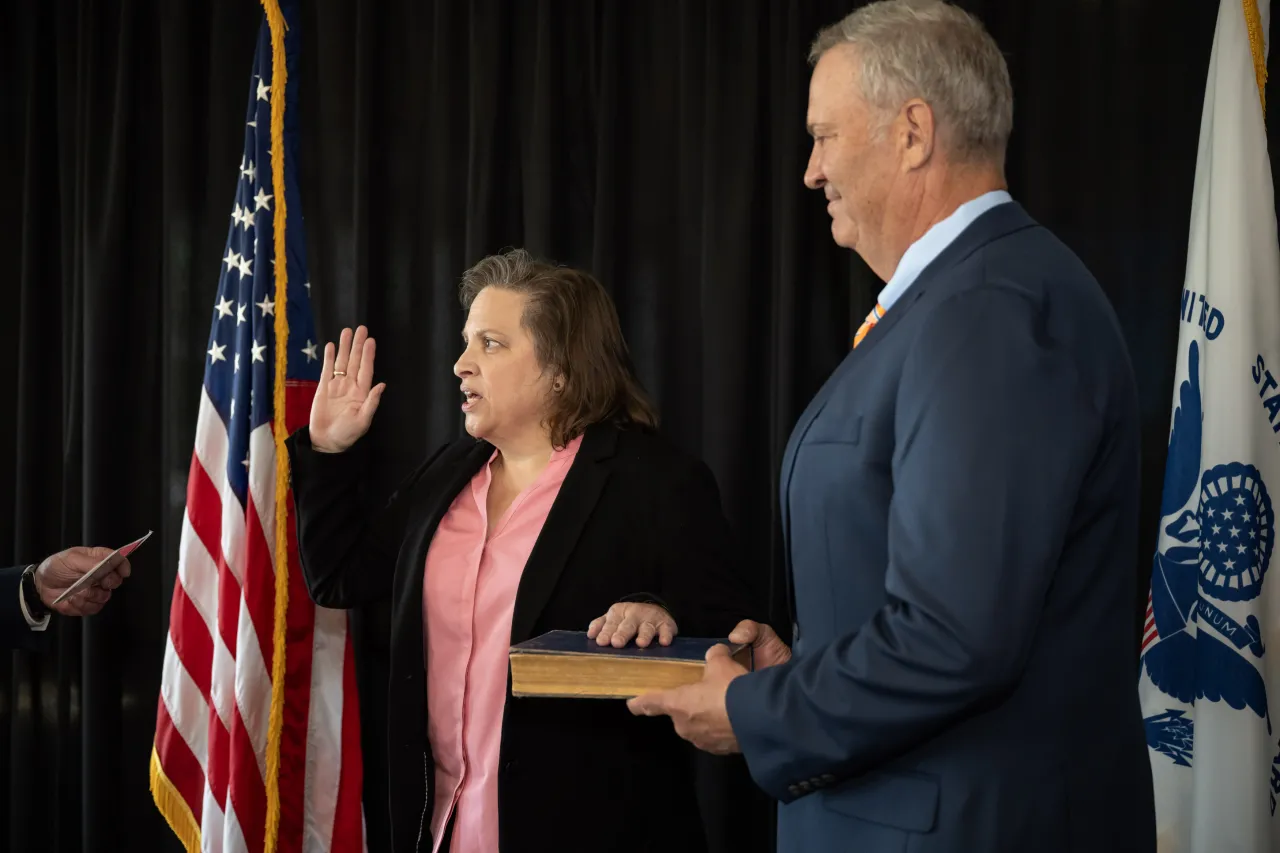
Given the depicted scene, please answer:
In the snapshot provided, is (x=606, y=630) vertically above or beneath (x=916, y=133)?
beneath

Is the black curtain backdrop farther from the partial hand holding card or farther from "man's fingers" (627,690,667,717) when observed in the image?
"man's fingers" (627,690,667,717)

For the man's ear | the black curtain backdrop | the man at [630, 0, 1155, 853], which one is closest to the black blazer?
the black curtain backdrop

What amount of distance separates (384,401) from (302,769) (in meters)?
→ 0.95

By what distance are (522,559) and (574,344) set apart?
1.47 ft

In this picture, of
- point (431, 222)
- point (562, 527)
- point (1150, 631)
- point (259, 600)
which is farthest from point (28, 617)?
point (1150, 631)

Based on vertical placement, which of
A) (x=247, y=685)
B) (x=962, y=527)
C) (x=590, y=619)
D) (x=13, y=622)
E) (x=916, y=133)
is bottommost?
(x=247, y=685)

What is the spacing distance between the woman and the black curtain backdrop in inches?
22.7

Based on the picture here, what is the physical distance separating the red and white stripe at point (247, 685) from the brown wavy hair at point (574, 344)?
63 centimetres

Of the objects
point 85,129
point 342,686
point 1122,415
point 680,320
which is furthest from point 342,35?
point 1122,415

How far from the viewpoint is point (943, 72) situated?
1143mm

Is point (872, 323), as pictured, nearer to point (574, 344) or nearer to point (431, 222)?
point (574, 344)

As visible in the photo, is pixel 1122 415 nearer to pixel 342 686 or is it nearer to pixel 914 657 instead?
pixel 914 657

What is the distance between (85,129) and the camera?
3016 millimetres

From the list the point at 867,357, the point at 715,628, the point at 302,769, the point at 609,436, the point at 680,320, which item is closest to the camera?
the point at 867,357
